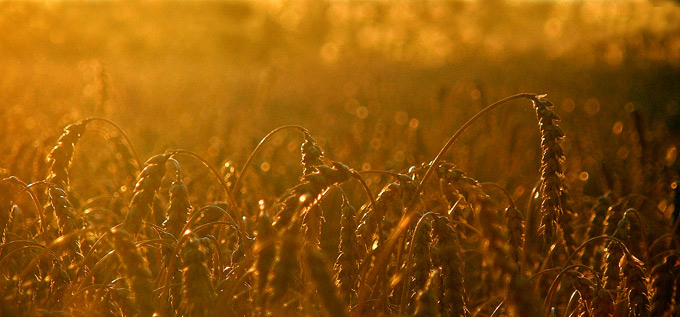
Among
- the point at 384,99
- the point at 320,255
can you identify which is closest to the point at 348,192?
the point at 320,255

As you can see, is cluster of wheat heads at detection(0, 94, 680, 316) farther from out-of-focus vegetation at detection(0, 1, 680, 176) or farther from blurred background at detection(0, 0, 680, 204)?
out-of-focus vegetation at detection(0, 1, 680, 176)

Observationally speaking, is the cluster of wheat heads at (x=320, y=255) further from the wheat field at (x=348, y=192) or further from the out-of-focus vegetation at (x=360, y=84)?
the out-of-focus vegetation at (x=360, y=84)

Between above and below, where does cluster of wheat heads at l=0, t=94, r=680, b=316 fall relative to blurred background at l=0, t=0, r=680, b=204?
above

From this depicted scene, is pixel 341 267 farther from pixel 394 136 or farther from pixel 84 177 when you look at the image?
pixel 394 136

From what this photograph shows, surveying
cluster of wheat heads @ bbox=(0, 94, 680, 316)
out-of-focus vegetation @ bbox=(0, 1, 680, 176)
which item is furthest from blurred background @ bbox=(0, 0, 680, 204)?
cluster of wheat heads @ bbox=(0, 94, 680, 316)

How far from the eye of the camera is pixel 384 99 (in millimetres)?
6789

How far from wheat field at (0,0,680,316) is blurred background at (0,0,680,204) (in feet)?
0.11

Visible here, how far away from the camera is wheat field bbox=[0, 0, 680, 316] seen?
1.24 metres

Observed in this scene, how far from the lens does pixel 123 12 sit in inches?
1451

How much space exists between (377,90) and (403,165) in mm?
3509

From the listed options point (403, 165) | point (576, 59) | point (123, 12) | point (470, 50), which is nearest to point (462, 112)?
point (403, 165)

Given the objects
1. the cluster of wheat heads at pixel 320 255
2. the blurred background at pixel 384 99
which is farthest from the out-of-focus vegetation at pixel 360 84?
the cluster of wheat heads at pixel 320 255

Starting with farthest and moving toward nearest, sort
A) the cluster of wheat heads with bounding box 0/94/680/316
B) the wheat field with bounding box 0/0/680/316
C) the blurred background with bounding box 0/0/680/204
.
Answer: the blurred background with bounding box 0/0/680/204, the wheat field with bounding box 0/0/680/316, the cluster of wheat heads with bounding box 0/94/680/316

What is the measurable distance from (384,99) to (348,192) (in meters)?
4.06
